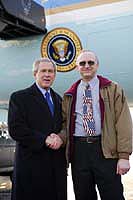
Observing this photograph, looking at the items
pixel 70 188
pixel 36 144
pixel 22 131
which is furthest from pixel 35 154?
pixel 70 188

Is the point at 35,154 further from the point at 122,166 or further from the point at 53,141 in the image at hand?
the point at 122,166

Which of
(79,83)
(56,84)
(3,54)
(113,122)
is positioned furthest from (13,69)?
(113,122)

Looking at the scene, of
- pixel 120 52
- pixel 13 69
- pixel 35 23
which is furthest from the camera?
pixel 13 69

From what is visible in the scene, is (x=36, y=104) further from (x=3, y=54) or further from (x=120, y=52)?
(x=3, y=54)

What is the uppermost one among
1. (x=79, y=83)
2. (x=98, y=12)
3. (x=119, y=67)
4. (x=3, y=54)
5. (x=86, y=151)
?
(x=98, y=12)

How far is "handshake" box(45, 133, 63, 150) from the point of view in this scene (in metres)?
2.75

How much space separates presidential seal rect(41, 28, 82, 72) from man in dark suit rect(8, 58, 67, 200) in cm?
174

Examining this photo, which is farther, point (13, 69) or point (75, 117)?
point (13, 69)

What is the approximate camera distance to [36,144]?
276 cm

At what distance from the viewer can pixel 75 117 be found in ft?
9.40

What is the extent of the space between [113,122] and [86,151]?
30cm

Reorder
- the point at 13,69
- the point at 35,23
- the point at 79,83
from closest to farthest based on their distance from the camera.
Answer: the point at 79,83
the point at 35,23
the point at 13,69

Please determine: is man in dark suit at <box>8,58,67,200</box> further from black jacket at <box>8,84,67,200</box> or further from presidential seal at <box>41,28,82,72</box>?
presidential seal at <box>41,28,82,72</box>

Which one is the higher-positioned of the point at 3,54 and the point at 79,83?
the point at 3,54
